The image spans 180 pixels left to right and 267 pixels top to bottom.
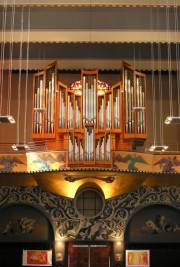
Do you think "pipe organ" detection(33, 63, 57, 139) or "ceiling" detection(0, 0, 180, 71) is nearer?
"pipe organ" detection(33, 63, 57, 139)

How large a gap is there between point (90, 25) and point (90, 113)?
3.93 m

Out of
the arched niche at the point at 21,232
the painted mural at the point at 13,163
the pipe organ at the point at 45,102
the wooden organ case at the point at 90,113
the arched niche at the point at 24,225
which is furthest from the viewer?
the arched niche at the point at 24,225

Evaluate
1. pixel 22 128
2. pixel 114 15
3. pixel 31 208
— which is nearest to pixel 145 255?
pixel 31 208

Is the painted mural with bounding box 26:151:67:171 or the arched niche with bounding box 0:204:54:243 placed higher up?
the painted mural with bounding box 26:151:67:171

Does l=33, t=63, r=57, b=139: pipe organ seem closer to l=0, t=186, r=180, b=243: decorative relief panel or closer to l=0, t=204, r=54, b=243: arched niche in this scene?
l=0, t=186, r=180, b=243: decorative relief panel

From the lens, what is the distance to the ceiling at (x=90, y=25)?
19719 mm

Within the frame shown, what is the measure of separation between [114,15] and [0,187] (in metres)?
7.86

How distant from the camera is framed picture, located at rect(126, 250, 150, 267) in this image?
18.7 meters

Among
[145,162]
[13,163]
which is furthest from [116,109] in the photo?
[13,163]

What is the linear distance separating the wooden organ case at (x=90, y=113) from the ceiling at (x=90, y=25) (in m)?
1.59

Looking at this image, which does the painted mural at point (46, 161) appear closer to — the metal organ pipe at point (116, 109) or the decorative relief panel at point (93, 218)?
the decorative relief panel at point (93, 218)

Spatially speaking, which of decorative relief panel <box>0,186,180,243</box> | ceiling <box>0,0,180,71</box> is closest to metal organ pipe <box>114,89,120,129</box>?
ceiling <box>0,0,180,71</box>

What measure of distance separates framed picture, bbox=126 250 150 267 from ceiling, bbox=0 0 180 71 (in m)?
7.84

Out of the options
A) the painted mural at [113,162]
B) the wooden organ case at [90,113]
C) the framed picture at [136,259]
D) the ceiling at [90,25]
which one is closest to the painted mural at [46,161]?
the painted mural at [113,162]
